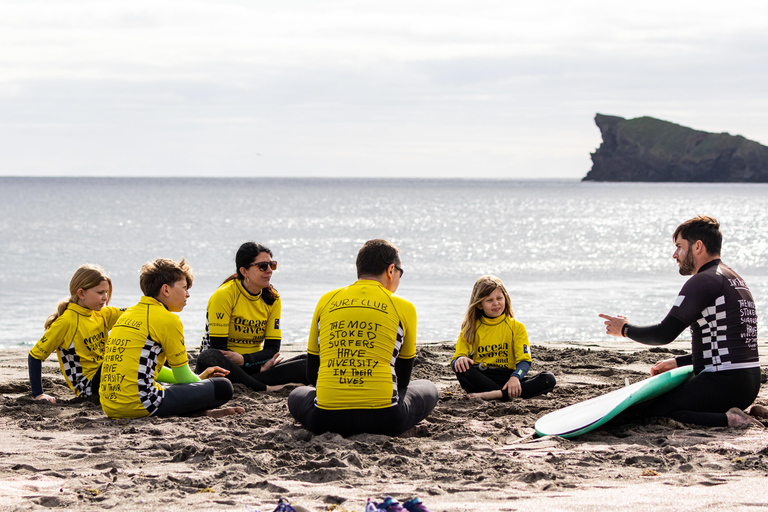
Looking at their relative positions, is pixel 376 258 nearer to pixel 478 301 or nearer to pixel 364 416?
pixel 364 416

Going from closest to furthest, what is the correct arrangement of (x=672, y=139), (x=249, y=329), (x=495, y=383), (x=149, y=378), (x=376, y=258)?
(x=376, y=258), (x=149, y=378), (x=495, y=383), (x=249, y=329), (x=672, y=139)

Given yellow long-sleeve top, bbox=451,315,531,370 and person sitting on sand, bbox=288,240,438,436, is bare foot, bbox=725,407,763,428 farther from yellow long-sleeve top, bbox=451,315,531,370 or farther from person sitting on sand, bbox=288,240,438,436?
person sitting on sand, bbox=288,240,438,436

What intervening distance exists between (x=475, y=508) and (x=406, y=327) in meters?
1.67

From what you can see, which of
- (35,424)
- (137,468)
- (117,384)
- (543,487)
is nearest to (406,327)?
(543,487)

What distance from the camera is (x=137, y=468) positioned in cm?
480

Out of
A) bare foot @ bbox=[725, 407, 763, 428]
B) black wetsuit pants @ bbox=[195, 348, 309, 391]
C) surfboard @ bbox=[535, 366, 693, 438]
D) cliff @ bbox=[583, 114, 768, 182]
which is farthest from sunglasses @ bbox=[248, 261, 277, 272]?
cliff @ bbox=[583, 114, 768, 182]

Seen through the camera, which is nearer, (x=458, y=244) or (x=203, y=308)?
(x=203, y=308)

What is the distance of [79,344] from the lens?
22.0 feet

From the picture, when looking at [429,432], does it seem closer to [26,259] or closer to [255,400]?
[255,400]

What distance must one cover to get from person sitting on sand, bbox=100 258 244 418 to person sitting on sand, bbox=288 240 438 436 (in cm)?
121

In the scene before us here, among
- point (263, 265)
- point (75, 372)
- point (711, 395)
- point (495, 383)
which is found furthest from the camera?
point (263, 265)

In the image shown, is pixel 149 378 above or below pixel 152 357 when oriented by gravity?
below

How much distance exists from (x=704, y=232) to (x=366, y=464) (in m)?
3.09

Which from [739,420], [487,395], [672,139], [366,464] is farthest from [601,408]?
[672,139]
